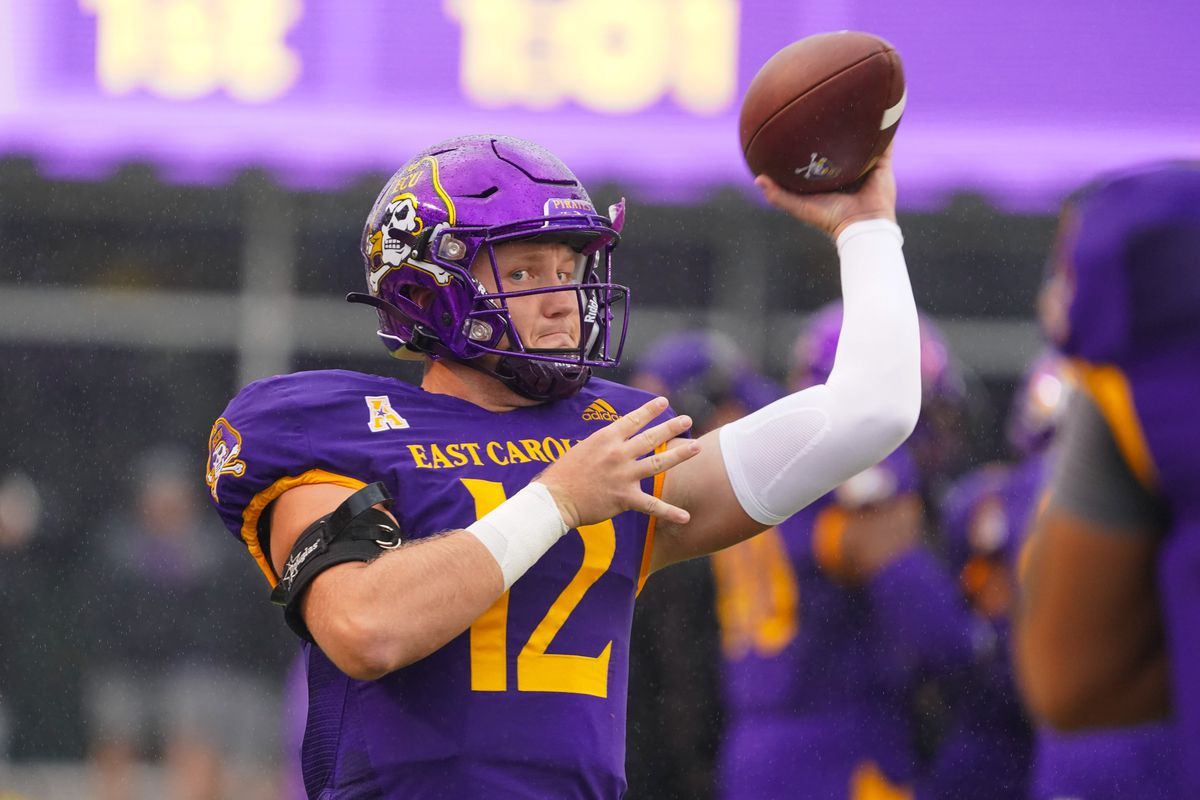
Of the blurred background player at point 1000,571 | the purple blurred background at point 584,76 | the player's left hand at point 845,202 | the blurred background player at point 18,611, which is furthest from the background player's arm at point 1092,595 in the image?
the blurred background player at point 18,611

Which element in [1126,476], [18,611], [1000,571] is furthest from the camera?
[18,611]

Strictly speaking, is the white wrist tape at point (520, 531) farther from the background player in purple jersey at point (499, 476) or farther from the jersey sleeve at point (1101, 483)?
the jersey sleeve at point (1101, 483)

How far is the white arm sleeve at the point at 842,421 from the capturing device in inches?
96.8

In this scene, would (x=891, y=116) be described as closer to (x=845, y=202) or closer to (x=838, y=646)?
(x=845, y=202)

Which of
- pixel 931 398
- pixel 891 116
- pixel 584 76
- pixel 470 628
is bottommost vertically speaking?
pixel 931 398

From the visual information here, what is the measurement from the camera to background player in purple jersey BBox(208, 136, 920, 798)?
230 centimetres

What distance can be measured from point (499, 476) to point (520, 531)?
0.65ft

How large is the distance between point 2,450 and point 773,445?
824 centimetres

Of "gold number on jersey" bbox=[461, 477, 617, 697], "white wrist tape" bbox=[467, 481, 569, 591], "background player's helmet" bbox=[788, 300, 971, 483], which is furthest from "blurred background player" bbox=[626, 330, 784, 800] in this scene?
"white wrist tape" bbox=[467, 481, 569, 591]

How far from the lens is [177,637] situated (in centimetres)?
880

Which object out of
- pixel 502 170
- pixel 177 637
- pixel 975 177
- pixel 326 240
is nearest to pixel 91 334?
pixel 326 240

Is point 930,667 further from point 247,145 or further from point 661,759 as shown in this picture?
point 247,145

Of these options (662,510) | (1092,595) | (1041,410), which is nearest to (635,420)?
(662,510)

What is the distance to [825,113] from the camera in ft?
8.64
